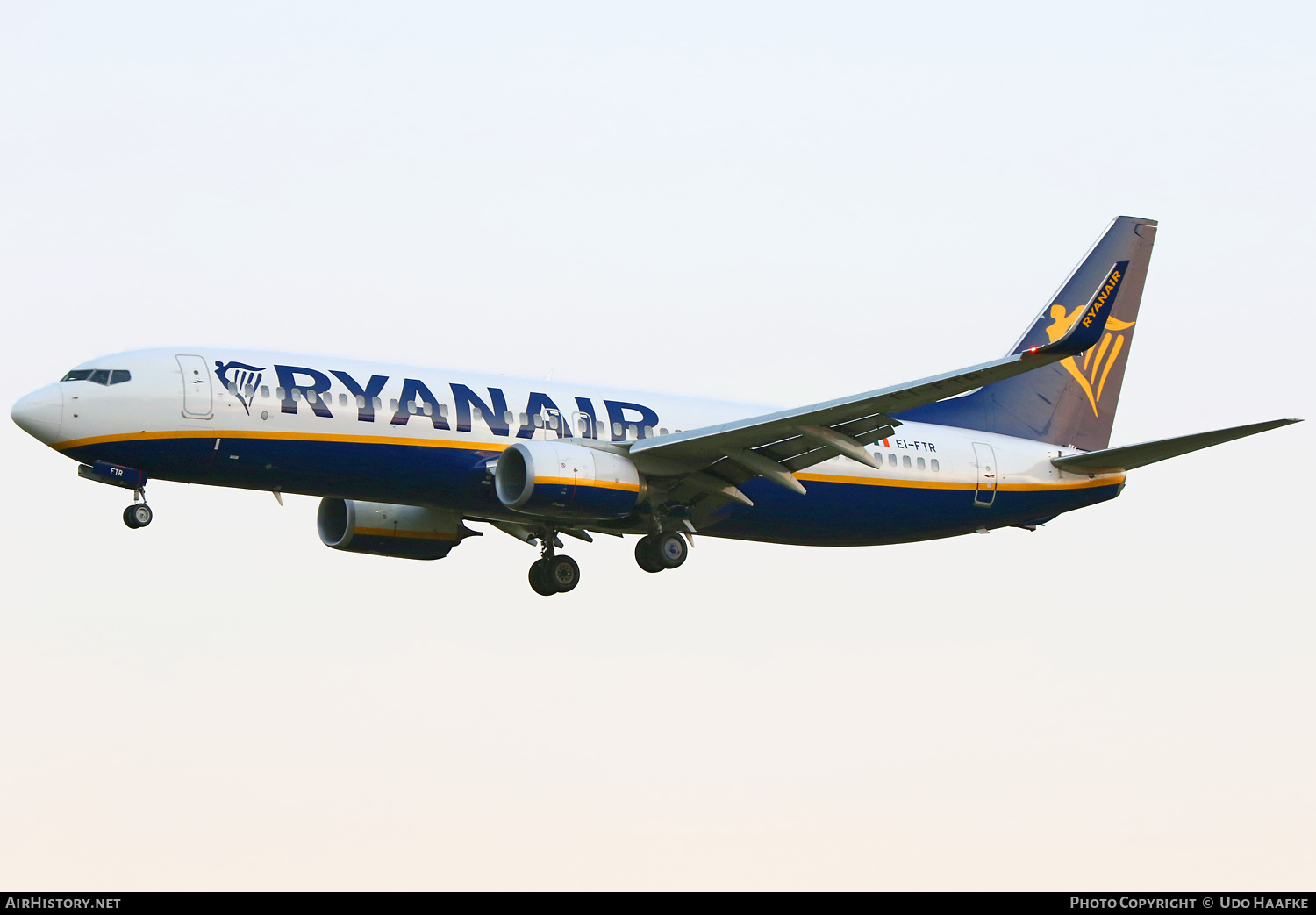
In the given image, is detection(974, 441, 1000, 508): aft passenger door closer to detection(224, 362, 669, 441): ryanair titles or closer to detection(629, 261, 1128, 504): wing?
detection(629, 261, 1128, 504): wing

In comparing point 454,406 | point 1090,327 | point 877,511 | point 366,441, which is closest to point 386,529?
point 454,406

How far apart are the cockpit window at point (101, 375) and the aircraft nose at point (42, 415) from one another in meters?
0.56

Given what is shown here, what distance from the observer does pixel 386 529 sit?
1528 inches

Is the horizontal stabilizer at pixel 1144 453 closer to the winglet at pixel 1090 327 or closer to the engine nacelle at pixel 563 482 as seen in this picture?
the winglet at pixel 1090 327

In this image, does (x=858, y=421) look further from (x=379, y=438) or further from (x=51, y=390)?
(x=51, y=390)

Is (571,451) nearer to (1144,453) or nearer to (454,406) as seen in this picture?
(454,406)

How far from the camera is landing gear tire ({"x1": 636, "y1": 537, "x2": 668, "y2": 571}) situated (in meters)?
35.7

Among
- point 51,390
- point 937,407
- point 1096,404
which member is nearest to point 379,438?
point 51,390

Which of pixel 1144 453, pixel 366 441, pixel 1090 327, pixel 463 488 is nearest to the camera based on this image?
pixel 1090 327

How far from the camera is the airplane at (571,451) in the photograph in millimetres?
31484

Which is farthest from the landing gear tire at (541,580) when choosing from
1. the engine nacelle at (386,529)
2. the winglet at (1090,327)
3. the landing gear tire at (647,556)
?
the winglet at (1090,327)

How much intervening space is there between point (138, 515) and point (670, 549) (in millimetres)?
10926

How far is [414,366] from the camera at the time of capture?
34.0 m

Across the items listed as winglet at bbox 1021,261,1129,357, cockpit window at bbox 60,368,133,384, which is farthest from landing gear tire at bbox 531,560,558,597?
winglet at bbox 1021,261,1129,357
